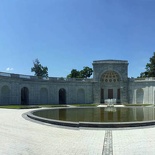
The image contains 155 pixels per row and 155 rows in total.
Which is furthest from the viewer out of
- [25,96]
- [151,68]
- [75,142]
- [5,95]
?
[151,68]

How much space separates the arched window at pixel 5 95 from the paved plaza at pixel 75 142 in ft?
112

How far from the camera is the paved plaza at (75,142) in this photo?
9752 millimetres

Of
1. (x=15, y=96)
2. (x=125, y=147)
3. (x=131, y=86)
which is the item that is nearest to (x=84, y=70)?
(x=131, y=86)

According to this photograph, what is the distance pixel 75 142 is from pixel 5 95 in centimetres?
3980

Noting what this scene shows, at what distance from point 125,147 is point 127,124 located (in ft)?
19.2

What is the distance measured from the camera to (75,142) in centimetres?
1146

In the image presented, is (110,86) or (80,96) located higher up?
(110,86)

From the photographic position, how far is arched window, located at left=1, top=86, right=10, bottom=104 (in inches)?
1837

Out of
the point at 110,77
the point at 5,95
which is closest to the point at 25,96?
the point at 5,95

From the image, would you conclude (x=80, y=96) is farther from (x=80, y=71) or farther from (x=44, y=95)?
(x=80, y=71)

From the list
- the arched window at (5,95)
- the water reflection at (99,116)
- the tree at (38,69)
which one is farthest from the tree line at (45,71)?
the water reflection at (99,116)

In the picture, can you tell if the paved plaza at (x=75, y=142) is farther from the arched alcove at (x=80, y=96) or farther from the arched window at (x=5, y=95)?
the arched alcove at (x=80, y=96)

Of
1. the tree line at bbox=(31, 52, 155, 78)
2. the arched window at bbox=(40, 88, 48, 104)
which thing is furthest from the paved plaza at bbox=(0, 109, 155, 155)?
the tree line at bbox=(31, 52, 155, 78)

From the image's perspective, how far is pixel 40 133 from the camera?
13727 millimetres
